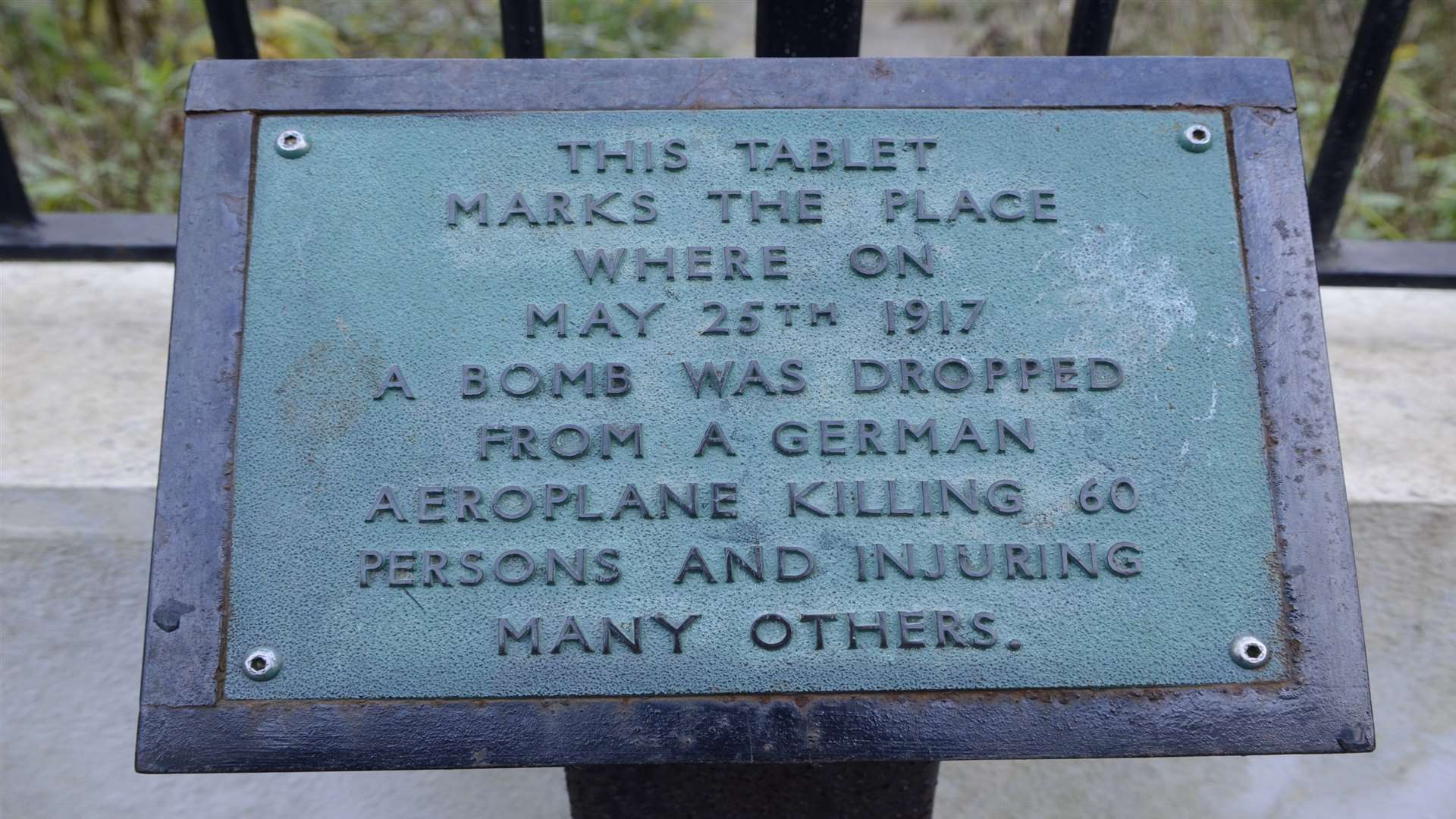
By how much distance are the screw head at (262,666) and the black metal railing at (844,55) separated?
1.23 meters

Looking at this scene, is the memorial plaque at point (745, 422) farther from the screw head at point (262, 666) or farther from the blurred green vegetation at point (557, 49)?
the blurred green vegetation at point (557, 49)

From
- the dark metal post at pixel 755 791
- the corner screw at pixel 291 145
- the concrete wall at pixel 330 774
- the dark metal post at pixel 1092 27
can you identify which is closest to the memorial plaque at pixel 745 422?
the corner screw at pixel 291 145

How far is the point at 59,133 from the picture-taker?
358 centimetres

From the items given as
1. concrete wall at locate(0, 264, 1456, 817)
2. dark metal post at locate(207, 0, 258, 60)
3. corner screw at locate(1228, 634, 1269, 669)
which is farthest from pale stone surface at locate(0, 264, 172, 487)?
corner screw at locate(1228, 634, 1269, 669)

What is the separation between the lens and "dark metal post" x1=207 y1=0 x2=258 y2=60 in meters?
2.37

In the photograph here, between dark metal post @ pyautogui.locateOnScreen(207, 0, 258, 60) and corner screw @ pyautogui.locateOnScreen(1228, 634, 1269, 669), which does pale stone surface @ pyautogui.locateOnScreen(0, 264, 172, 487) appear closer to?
dark metal post @ pyautogui.locateOnScreen(207, 0, 258, 60)

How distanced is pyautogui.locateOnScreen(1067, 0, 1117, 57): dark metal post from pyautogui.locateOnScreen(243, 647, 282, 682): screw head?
69.6 inches

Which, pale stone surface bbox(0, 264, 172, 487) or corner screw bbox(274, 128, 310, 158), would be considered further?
pale stone surface bbox(0, 264, 172, 487)

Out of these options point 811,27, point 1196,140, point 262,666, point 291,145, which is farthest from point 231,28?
point 1196,140

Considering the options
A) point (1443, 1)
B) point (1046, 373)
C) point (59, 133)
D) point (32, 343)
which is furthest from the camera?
point (1443, 1)

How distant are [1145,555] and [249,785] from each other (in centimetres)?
158

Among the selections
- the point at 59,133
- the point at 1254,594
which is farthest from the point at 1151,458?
the point at 59,133

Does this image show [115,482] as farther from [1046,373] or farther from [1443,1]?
[1443,1]

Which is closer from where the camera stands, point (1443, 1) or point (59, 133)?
point (59, 133)
